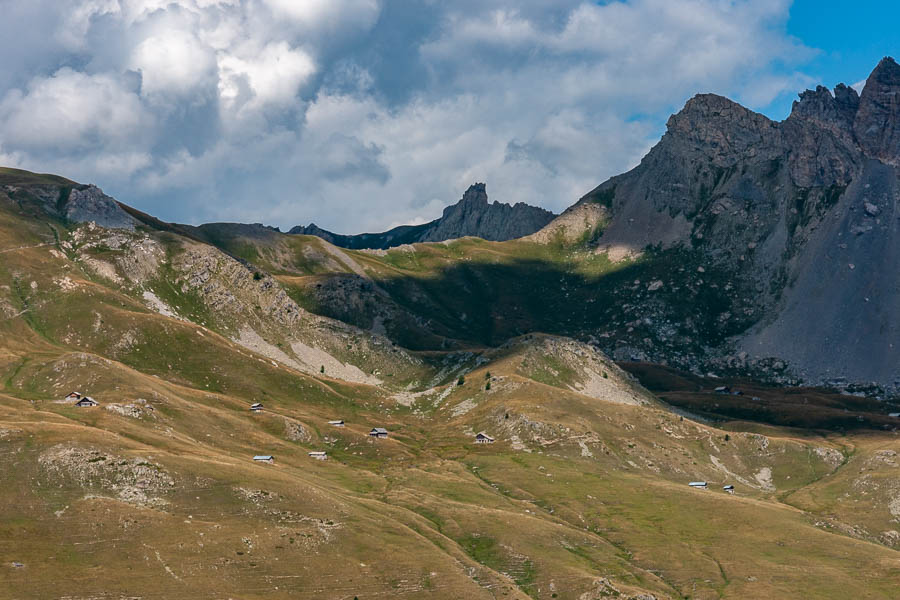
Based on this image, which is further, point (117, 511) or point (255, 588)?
point (117, 511)

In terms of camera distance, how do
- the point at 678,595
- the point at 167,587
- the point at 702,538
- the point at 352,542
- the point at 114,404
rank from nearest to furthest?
the point at 167,587 → the point at 352,542 → the point at 678,595 → the point at 702,538 → the point at 114,404

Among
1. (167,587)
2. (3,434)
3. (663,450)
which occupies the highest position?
(663,450)

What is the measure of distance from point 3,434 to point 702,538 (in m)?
106

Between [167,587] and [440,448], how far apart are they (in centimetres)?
10847

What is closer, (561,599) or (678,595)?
(561,599)

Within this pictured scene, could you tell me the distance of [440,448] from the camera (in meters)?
192

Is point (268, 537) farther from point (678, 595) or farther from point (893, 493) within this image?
point (893, 493)

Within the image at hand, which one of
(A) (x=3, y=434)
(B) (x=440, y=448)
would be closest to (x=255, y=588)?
(A) (x=3, y=434)

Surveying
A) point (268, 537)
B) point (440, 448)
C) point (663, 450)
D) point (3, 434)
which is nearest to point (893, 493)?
point (663, 450)

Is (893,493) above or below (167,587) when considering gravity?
above

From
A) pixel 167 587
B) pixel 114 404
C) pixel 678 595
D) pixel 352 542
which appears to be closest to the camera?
pixel 167 587

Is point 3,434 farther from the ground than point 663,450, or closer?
closer

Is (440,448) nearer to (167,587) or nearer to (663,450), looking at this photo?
(663,450)

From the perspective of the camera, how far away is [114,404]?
6014 inches
